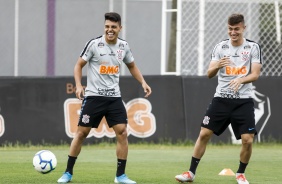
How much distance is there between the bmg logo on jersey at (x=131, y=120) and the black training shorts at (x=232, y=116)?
582 centimetres

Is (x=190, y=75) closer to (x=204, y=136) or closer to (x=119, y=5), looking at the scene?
(x=119, y=5)

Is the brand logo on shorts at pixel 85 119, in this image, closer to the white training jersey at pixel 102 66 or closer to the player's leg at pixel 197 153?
the white training jersey at pixel 102 66

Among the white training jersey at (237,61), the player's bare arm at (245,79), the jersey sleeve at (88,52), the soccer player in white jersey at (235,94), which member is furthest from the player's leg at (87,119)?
the player's bare arm at (245,79)

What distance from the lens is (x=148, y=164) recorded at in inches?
551

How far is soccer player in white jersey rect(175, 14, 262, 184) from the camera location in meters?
11.3

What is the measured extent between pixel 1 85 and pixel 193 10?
4.22 meters

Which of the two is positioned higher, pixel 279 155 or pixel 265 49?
pixel 265 49

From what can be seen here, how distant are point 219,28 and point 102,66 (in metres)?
7.91

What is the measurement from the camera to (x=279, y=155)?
51.5 feet

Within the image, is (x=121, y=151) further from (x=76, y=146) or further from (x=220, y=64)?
(x=220, y=64)

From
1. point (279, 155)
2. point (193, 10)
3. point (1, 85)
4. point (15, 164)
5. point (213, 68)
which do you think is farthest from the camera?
point (193, 10)

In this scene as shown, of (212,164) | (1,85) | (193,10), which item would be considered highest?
(193,10)

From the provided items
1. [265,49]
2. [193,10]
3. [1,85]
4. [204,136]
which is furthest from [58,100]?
[204,136]

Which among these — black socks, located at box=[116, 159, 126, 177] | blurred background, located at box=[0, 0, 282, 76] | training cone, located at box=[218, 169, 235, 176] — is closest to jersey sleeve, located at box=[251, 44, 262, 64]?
training cone, located at box=[218, 169, 235, 176]
